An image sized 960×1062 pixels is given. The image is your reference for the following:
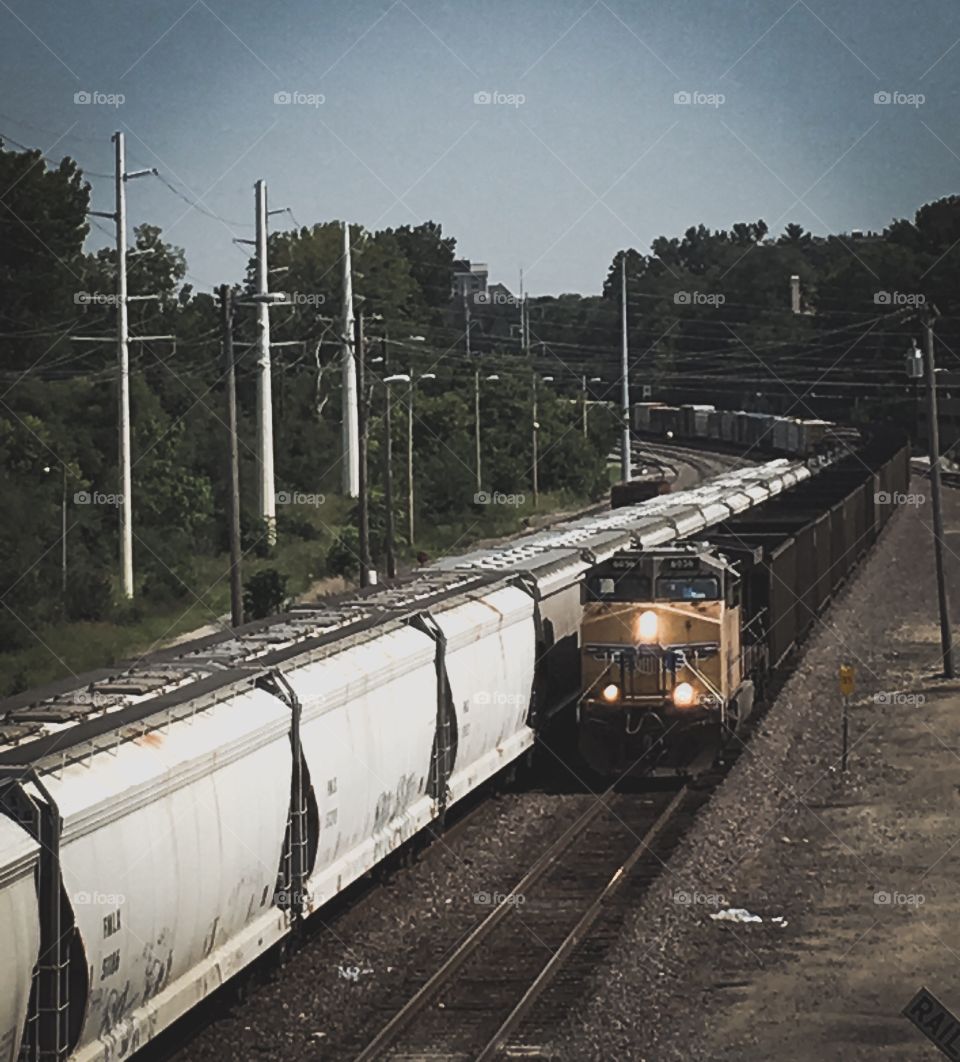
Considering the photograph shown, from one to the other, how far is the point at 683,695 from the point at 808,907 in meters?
5.55

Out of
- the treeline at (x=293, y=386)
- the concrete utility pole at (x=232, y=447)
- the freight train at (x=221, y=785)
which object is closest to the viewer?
the freight train at (x=221, y=785)

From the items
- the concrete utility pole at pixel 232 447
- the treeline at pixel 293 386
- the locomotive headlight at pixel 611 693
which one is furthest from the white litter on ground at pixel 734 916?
the treeline at pixel 293 386

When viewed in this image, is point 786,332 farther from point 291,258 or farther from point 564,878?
point 564,878

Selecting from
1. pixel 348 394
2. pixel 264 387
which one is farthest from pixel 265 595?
pixel 348 394

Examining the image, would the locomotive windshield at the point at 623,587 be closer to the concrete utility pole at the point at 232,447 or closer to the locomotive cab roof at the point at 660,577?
the locomotive cab roof at the point at 660,577

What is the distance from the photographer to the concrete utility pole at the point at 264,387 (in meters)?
56.9

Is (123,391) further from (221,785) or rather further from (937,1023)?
(937,1023)

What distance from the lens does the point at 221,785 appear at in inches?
548

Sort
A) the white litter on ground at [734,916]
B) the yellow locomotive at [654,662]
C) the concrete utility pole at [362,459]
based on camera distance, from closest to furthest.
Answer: the white litter on ground at [734,916] → the yellow locomotive at [654,662] → the concrete utility pole at [362,459]

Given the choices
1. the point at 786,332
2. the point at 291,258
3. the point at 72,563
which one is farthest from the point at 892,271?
the point at 72,563

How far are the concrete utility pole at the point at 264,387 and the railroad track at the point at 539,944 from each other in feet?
116

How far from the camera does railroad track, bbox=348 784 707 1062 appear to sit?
47.2ft

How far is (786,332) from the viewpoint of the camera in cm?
14988

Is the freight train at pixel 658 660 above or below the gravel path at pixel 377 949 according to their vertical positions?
above
